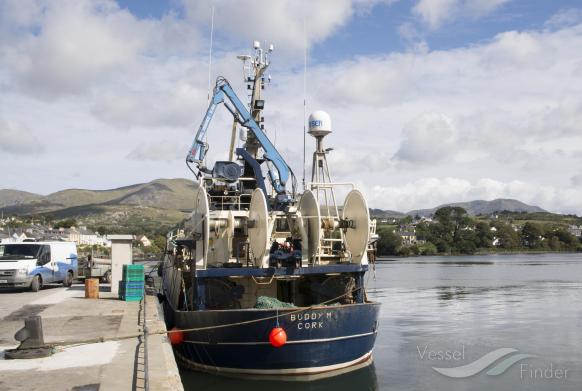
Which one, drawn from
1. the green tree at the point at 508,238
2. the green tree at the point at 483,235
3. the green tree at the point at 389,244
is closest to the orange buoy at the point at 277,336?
the green tree at the point at 389,244

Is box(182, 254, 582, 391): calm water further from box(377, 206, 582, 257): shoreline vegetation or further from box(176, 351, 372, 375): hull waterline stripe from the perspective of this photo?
box(377, 206, 582, 257): shoreline vegetation

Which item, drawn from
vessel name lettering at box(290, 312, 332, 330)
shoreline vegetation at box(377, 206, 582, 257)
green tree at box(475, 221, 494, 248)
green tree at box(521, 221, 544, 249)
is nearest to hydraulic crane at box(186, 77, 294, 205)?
vessel name lettering at box(290, 312, 332, 330)

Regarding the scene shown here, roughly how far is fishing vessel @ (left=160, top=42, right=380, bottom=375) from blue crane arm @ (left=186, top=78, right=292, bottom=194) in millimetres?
4086

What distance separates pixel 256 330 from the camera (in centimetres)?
1617

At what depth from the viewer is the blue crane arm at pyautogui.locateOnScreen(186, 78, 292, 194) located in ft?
89.6

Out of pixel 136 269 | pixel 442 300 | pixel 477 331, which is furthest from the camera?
→ pixel 442 300

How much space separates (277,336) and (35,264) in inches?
675

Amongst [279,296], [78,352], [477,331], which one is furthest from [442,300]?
[78,352]

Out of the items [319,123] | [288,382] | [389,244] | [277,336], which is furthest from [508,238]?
[277,336]

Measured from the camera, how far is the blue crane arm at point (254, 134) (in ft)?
89.6

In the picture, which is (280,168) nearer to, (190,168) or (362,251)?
(190,168)

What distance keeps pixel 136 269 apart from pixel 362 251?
33.1 feet

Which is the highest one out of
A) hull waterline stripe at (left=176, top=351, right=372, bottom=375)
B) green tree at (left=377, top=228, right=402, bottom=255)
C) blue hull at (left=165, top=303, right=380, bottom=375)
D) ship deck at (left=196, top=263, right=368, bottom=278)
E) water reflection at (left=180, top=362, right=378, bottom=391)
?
green tree at (left=377, top=228, right=402, bottom=255)

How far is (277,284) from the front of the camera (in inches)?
796
